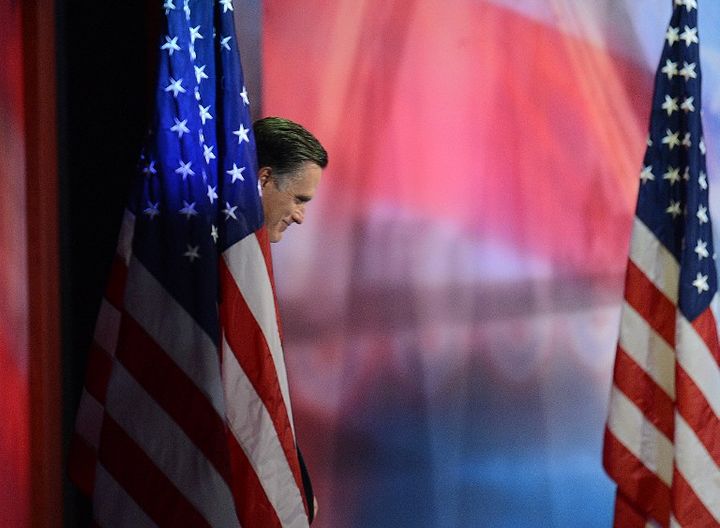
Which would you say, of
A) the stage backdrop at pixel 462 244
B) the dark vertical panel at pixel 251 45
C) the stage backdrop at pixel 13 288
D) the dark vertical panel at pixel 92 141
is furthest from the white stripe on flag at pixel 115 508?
the dark vertical panel at pixel 251 45

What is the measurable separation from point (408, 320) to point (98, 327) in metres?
Result: 0.98

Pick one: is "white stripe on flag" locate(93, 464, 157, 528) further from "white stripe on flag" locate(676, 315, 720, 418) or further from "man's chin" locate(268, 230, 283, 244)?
"white stripe on flag" locate(676, 315, 720, 418)

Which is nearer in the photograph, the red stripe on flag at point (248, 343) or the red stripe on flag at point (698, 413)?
the red stripe on flag at point (248, 343)

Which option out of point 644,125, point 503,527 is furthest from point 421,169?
point 503,527

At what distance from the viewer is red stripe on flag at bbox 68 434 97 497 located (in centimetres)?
255

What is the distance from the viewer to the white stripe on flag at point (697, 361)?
2.80 meters

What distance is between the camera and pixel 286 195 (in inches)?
112

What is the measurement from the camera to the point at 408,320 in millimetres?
3143

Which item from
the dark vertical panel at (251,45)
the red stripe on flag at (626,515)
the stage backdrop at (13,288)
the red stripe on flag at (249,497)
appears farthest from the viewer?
the dark vertical panel at (251,45)

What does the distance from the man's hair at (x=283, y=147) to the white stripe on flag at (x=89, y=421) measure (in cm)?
79

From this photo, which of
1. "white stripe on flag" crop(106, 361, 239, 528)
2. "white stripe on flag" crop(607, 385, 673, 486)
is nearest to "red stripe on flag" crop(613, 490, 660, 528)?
"white stripe on flag" crop(607, 385, 673, 486)

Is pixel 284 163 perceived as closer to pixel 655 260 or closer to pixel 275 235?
pixel 275 235

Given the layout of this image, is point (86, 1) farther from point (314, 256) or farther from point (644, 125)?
point (644, 125)

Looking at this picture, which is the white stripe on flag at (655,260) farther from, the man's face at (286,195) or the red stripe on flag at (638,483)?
the man's face at (286,195)
